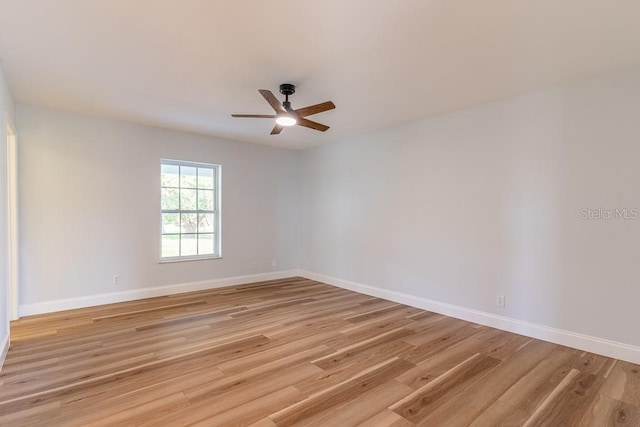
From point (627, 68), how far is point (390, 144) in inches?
Result: 99.7

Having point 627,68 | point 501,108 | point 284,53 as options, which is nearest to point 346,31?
point 284,53

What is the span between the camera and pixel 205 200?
17.9 feet

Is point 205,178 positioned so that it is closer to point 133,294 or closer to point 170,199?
point 170,199

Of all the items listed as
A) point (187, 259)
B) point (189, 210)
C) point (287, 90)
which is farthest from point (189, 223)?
point (287, 90)

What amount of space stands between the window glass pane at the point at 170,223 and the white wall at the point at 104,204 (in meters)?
0.18

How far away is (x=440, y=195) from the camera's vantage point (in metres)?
4.13

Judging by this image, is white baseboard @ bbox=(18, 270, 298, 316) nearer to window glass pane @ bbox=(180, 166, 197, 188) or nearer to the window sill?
the window sill

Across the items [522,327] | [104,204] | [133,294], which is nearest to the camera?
[522,327]

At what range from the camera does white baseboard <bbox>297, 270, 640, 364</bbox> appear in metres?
2.82

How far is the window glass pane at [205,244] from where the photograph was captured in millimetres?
5402

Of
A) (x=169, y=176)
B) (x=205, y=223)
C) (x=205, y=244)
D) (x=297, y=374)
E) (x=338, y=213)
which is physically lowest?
(x=297, y=374)

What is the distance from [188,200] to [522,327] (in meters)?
4.85

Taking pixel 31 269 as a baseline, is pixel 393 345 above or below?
below

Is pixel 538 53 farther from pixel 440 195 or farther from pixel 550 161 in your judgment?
pixel 440 195
